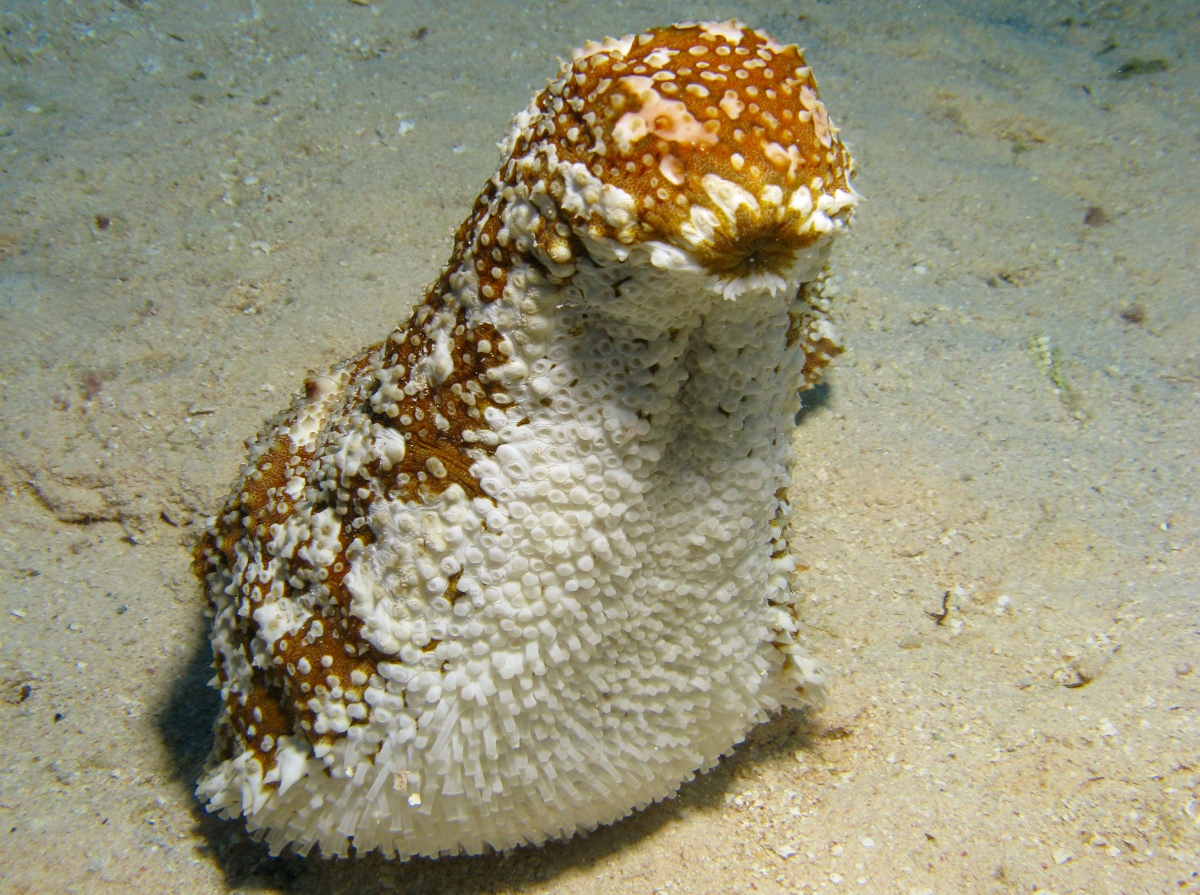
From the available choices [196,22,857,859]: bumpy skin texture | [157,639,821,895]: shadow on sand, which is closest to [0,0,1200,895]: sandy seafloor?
[157,639,821,895]: shadow on sand

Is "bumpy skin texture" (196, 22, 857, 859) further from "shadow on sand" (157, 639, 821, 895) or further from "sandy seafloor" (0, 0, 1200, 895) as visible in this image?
"sandy seafloor" (0, 0, 1200, 895)

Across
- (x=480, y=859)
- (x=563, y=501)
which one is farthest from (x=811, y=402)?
(x=480, y=859)

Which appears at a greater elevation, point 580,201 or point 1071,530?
point 580,201

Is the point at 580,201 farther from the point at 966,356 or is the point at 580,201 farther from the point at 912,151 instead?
the point at 912,151

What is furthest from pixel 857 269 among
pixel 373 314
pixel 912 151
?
pixel 373 314

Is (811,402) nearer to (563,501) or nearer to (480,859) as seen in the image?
(563,501)
